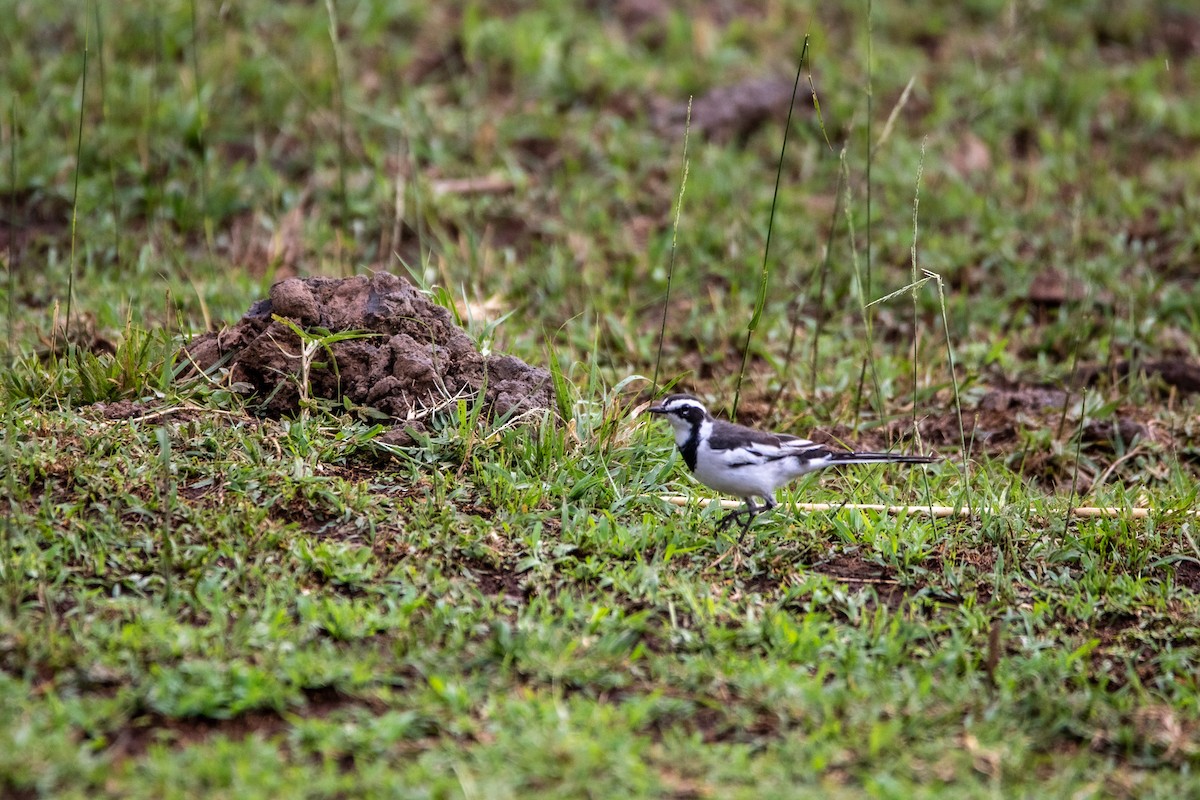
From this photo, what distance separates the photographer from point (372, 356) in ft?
17.7

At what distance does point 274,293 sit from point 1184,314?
5.35 metres

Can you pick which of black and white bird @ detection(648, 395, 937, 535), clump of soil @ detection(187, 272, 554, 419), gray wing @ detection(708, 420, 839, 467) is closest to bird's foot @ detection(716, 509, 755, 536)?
black and white bird @ detection(648, 395, 937, 535)

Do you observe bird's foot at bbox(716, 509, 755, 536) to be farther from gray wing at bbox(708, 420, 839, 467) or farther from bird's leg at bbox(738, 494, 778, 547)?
gray wing at bbox(708, 420, 839, 467)

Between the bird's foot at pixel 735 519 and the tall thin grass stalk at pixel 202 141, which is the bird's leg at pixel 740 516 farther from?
the tall thin grass stalk at pixel 202 141

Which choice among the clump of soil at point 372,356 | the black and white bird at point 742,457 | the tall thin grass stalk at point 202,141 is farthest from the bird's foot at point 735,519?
the tall thin grass stalk at point 202,141

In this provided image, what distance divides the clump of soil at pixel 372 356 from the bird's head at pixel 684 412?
2.09 feet

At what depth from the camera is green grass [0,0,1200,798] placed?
383cm

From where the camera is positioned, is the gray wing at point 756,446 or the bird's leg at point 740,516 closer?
the gray wing at point 756,446

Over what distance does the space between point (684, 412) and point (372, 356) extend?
1.37 m

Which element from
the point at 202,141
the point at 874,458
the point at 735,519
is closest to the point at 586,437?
the point at 735,519

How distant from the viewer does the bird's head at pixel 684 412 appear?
5.04 metres

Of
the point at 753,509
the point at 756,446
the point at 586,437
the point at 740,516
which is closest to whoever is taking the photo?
the point at 756,446

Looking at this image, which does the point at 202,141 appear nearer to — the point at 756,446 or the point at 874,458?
the point at 756,446

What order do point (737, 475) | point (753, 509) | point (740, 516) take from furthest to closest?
1. point (740, 516)
2. point (753, 509)
3. point (737, 475)
